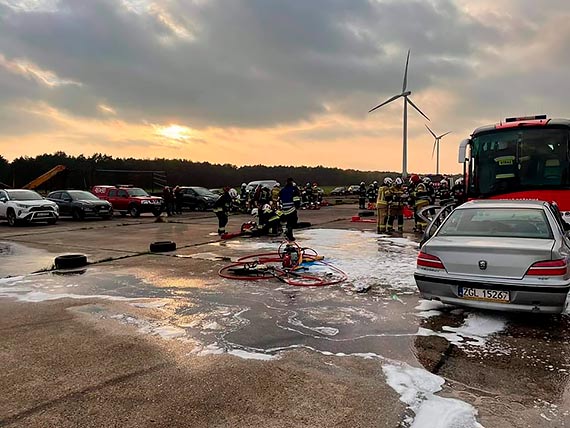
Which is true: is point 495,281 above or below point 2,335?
above

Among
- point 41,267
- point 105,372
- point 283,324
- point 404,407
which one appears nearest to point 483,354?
point 404,407

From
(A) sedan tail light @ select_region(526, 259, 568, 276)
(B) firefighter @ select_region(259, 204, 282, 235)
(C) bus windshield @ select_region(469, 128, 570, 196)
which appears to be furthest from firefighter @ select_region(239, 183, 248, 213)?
(A) sedan tail light @ select_region(526, 259, 568, 276)

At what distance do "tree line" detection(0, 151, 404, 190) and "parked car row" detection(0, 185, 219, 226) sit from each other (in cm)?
1003

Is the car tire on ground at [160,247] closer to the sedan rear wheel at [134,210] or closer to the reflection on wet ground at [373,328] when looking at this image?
the reflection on wet ground at [373,328]

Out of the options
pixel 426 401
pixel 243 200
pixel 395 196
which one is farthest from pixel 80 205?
pixel 426 401

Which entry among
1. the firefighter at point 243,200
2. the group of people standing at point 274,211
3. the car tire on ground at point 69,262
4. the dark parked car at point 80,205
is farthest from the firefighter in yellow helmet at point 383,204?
the dark parked car at point 80,205

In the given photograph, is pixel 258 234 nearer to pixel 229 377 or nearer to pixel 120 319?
pixel 120 319

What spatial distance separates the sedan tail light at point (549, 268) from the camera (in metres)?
4.50

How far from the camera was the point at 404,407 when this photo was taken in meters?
3.11

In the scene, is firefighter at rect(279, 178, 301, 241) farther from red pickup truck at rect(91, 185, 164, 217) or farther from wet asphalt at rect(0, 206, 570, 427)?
red pickup truck at rect(91, 185, 164, 217)

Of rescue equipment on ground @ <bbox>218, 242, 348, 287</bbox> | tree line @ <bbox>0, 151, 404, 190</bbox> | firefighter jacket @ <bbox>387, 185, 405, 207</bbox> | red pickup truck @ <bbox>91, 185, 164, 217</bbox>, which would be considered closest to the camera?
rescue equipment on ground @ <bbox>218, 242, 348, 287</bbox>

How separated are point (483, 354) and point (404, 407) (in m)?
1.44

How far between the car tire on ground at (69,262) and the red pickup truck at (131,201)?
45.1 feet

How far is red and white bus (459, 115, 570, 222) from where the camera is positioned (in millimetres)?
9086
